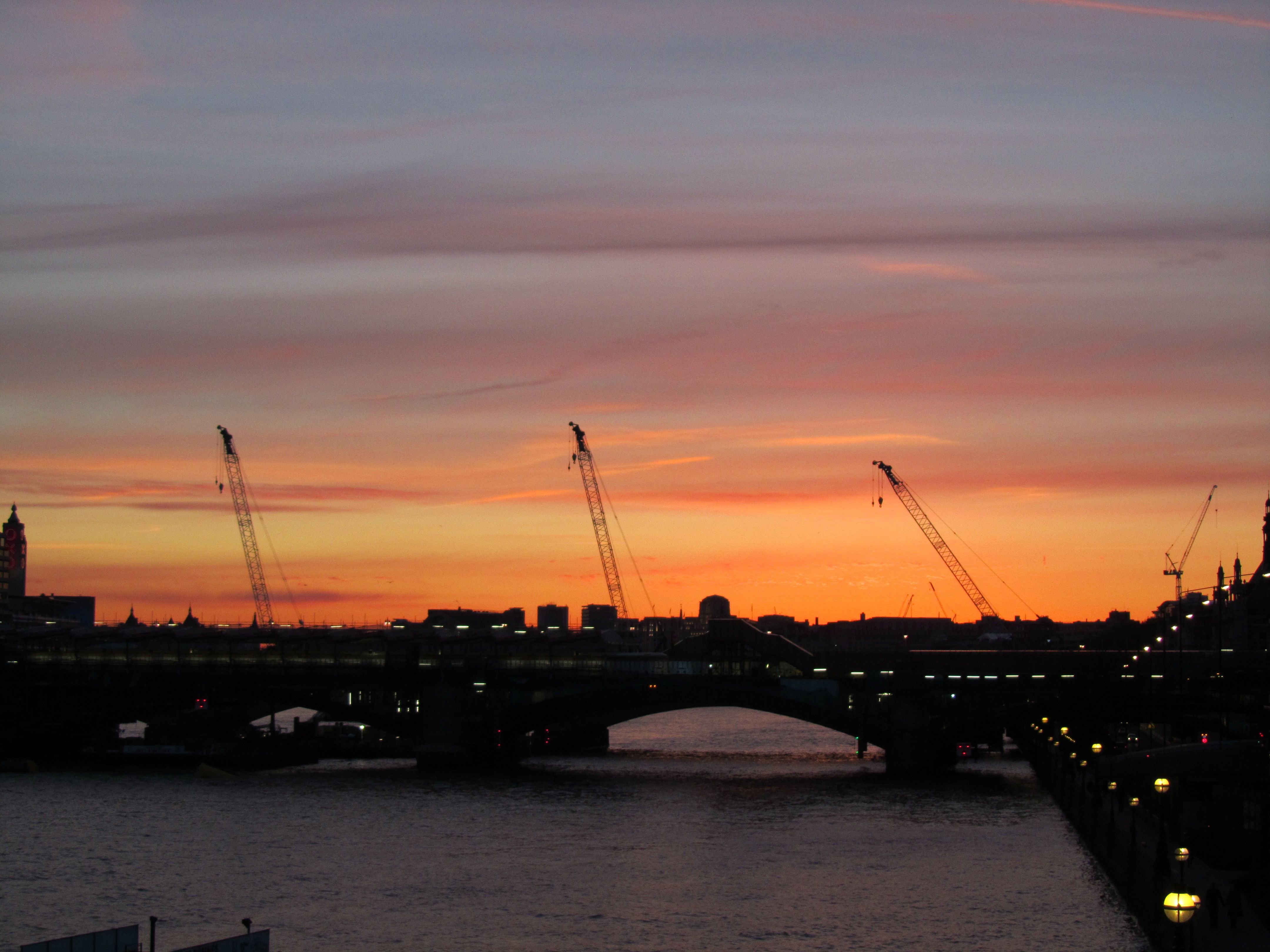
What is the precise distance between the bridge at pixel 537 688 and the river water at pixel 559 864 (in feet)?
38.5

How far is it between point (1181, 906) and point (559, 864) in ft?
125

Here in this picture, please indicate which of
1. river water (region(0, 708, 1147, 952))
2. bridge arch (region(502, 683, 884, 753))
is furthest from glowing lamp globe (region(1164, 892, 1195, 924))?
bridge arch (region(502, 683, 884, 753))

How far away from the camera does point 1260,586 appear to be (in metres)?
136

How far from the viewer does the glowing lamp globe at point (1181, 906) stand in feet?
109

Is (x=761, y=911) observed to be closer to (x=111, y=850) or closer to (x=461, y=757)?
(x=111, y=850)

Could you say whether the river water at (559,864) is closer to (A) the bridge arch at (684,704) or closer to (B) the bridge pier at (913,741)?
(B) the bridge pier at (913,741)

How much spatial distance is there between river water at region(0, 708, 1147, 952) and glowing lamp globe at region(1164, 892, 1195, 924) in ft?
56.1

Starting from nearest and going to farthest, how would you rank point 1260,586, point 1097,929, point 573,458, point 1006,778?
point 1097,929 → point 1006,778 → point 1260,586 → point 573,458

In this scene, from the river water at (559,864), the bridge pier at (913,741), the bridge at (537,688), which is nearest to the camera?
the river water at (559,864)

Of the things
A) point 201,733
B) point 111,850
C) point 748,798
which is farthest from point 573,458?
point 111,850

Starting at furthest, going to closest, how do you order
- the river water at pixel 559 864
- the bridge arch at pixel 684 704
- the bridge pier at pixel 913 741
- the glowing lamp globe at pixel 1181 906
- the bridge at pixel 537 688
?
the bridge arch at pixel 684 704 → the bridge at pixel 537 688 → the bridge pier at pixel 913 741 → the river water at pixel 559 864 → the glowing lamp globe at pixel 1181 906

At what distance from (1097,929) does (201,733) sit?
101218 mm

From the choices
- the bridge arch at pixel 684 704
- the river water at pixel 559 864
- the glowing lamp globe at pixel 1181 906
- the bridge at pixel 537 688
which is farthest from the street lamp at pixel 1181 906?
the bridge arch at pixel 684 704

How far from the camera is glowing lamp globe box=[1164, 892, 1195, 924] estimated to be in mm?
33281
